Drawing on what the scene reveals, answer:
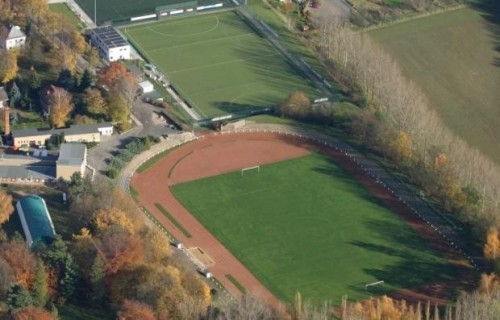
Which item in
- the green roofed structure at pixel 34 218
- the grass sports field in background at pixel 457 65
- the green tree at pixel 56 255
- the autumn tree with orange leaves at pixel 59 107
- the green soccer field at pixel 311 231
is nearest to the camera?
the green tree at pixel 56 255

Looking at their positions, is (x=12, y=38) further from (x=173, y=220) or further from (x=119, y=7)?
(x=173, y=220)

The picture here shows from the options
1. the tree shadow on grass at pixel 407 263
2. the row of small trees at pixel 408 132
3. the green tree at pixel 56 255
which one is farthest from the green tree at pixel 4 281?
the row of small trees at pixel 408 132

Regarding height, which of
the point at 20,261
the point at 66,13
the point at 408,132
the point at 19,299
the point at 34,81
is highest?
the point at 66,13

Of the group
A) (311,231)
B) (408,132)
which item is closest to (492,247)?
(311,231)

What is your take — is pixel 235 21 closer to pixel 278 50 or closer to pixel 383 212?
pixel 278 50

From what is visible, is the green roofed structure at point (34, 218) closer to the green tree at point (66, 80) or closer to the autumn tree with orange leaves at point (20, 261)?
the autumn tree with orange leaves at point (20, 261)

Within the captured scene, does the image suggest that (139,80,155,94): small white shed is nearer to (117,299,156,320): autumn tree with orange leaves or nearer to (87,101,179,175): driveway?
(87,101,179,175): driveway

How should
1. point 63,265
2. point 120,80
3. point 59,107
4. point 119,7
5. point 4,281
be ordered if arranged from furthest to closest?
point 119,7
point 120,80
point 59,107
point 63,265
point 4,281
